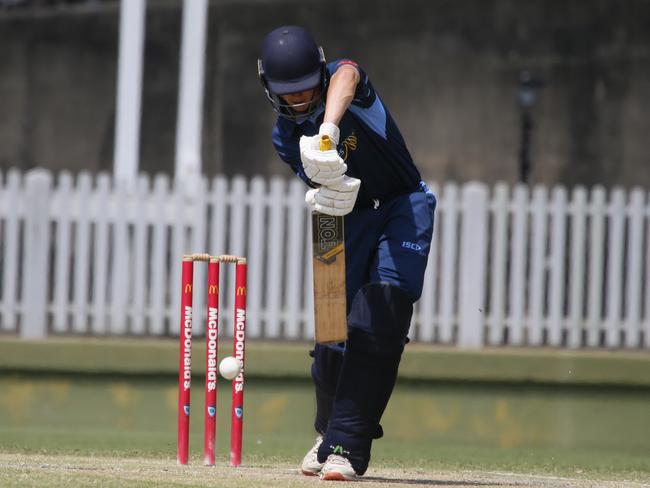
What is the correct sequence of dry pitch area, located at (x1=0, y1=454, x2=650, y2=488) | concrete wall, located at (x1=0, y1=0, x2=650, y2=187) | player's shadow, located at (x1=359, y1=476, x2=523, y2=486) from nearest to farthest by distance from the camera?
dry pitch area, located at (x1=0, y1=454, x2=650, y2=488) → player's shadow, located at (x1=359, y1=476, x2=523, y2=486) → concrete wall, located at (x1=0, y1=0, x2=650, y2=187)

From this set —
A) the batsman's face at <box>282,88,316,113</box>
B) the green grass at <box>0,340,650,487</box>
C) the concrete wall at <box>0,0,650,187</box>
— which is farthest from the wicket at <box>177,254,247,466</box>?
the concrete wall at <box>0,0,650,187</box>

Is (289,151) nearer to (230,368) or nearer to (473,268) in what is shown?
(230,368)

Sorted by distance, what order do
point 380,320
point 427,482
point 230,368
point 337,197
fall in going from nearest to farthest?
point 337,197
point 380,320
point 230,368
point 427,482

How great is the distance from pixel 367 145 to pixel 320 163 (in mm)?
515

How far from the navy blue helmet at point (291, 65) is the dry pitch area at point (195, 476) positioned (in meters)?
1.42

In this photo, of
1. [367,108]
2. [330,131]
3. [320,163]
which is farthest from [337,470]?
[367,108]

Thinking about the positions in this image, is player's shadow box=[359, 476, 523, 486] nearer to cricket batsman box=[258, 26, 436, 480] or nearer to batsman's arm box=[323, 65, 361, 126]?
cricket batsman box=[258, 26, 436, 480]

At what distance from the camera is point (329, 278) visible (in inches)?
206

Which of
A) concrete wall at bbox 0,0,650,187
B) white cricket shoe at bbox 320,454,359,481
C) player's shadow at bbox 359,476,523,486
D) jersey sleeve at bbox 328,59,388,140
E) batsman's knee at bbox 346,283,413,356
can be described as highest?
concrete wall at bbox 0,0,650,187

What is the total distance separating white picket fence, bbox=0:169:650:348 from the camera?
31.8 feet

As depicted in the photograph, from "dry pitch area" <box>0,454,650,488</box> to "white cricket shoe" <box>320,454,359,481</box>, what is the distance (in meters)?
0.06

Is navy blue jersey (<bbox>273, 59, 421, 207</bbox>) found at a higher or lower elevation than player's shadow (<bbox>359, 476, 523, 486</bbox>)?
higher

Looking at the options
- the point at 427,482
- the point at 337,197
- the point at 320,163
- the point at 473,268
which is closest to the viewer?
the point at 320,163

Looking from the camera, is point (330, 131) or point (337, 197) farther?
point (337, 197)
